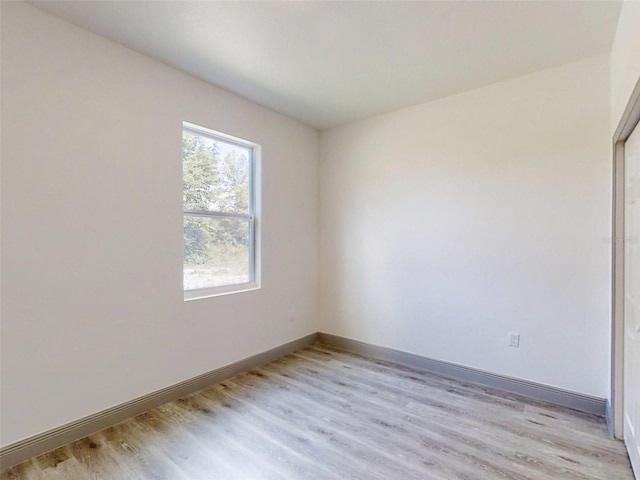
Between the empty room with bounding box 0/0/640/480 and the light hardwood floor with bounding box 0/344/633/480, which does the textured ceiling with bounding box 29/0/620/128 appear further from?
the light hardwood floor with bounding box 0/344/633/480

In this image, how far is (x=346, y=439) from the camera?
2.10 meters

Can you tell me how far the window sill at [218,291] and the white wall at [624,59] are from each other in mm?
3001

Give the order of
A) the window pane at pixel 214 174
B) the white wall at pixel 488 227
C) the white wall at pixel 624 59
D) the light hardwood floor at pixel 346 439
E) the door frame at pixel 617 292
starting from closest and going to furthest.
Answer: the white wall at pixel 624 59
the light hardwood floor at pixel 346 439
the door frame at pixel 617 292
the white wall at pixel 488 227
the window pane at pixel 214 174

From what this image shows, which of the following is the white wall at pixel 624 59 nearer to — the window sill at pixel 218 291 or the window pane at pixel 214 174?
the window pane at pixel 214 174

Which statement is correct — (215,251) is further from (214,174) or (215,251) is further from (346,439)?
(346,439)

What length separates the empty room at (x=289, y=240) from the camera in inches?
74.2

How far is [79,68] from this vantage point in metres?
2.09

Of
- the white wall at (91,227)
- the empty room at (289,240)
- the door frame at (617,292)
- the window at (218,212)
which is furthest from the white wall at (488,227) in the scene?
the white wall at (91,227)

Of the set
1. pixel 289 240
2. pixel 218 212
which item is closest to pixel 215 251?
pixel 218 212

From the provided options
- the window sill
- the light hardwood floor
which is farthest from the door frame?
the window sill

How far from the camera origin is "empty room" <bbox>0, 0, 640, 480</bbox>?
1.88 meters

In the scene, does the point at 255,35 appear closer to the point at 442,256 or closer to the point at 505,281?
the point at 442,256

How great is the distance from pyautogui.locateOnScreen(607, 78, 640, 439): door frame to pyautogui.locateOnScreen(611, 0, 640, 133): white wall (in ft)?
0.74

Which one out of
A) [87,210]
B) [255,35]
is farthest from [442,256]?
[87,210]
